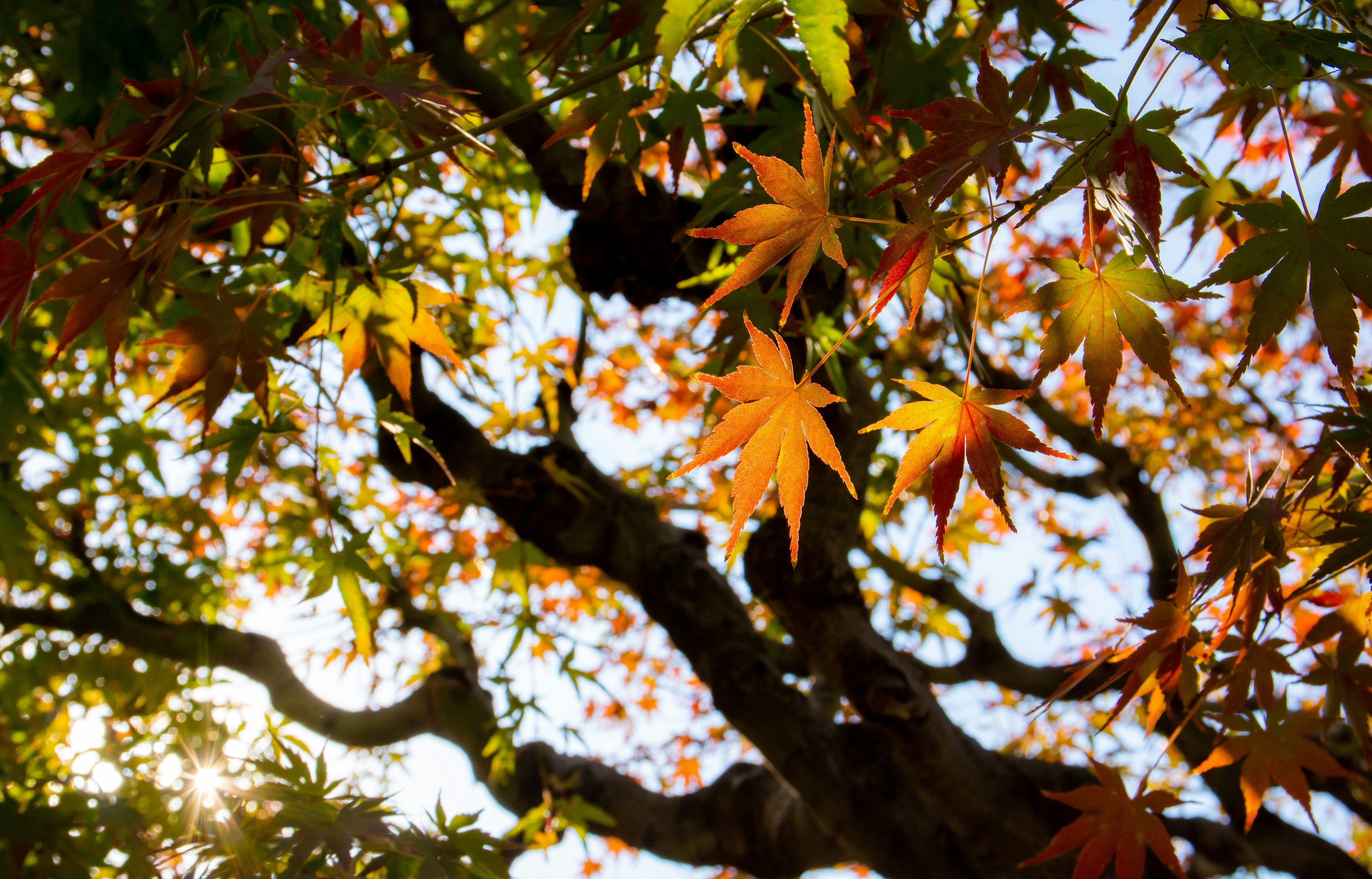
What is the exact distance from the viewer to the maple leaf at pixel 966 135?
57 cm

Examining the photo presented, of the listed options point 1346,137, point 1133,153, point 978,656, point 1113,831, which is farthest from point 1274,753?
point 978,656

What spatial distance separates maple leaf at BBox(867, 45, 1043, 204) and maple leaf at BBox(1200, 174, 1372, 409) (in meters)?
0.19

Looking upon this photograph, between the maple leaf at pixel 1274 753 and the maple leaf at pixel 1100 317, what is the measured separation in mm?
529

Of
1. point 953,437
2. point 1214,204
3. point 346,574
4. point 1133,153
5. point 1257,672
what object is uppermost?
point 1214,204

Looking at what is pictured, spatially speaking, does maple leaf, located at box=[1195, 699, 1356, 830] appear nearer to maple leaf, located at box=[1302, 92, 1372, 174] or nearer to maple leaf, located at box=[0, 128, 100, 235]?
maple leaf, located at box=[1302, 92, 1372, 174]

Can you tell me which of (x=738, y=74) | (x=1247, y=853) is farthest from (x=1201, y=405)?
(x=738, y=74)

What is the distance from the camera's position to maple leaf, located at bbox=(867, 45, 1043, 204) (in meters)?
Answer: 0.57

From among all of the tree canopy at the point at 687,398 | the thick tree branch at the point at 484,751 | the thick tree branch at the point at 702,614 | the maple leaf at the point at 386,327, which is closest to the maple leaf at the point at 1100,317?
the tree canopy at the point at 687,398

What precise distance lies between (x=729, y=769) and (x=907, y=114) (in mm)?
2383

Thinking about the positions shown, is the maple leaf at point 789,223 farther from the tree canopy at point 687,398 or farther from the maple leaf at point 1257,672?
the maple leaf at point 1257,672

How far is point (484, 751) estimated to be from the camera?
2406 mm

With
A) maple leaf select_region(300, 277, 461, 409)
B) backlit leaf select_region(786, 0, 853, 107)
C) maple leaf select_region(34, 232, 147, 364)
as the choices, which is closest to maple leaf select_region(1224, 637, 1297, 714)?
backlit leaf select_region(786, 0, 853, 107)

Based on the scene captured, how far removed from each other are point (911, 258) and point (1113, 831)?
0.76m

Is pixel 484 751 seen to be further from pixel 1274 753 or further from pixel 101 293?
pixel 1274 753
